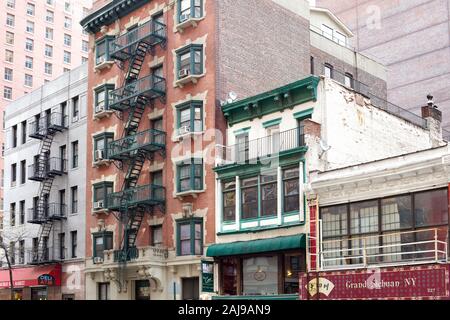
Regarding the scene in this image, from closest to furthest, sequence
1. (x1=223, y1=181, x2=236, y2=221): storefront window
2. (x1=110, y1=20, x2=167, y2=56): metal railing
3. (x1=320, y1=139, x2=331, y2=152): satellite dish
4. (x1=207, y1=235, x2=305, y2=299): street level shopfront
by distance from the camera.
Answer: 1. (x1=207, y1=235, x2=305, y2=299): street level shopfront
2. (x1=320, y1=139, x2=331, y2=152): satellite dish
3. (x1=223, y1=181, x2=236, y2=221): storefront window
4. (x1=110, y1=20, x2=167, y2=56): metal railing

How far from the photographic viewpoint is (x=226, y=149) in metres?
37.3

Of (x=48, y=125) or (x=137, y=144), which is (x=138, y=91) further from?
(x=48, y=125)

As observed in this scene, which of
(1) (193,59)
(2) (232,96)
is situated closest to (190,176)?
(2) (232,96)

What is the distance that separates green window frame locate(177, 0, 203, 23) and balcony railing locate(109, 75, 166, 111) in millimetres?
3985

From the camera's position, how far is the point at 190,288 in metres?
37.4

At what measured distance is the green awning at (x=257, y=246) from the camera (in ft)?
101

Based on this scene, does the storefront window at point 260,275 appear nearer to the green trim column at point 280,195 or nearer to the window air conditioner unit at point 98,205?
the green trim column at point 280,195

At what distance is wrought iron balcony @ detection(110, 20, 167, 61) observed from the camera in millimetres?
42062

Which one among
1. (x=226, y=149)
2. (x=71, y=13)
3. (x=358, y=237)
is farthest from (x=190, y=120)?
(x=71, y=13)

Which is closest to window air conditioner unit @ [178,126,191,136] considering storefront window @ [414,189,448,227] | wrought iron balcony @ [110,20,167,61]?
wrought iron balcony @ [110,20,167,61]

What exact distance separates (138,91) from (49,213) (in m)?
14.1

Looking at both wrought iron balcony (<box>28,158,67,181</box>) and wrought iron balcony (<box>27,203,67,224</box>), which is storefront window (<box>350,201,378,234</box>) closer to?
wrought iron balcony (<box>27,203,67,224</box>)

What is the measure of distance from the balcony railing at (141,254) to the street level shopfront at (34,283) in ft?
28.3
